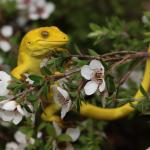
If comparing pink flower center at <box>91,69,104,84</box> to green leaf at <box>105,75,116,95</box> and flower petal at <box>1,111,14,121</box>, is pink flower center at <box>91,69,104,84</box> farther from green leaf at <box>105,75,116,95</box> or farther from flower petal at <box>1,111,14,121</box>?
flower petal at <box>1,111,14,121</box>

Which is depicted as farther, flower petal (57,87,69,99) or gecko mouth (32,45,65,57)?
gecko mouth (32,45,65,57)

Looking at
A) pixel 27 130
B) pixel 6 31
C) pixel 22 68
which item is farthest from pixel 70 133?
pixel 6 31

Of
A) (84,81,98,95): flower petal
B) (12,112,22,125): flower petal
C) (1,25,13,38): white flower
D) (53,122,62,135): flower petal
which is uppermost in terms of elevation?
(84,81,98,95): flower petal

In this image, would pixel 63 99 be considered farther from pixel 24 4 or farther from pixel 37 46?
pixel 24 4

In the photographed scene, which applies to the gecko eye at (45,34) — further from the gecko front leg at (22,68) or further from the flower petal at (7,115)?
the flower petal at (7,115)

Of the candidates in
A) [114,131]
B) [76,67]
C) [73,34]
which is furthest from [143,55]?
[73,34]

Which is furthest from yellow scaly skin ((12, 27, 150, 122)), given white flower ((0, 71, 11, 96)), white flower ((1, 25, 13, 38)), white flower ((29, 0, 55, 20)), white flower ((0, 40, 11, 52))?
white flower ((29, 0, 55, 20))

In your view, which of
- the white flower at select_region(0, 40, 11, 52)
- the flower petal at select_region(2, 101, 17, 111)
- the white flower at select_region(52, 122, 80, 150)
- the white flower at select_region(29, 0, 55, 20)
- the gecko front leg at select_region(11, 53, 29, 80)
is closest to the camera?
the flower petal at select_region(2, 101, 17, 111)
